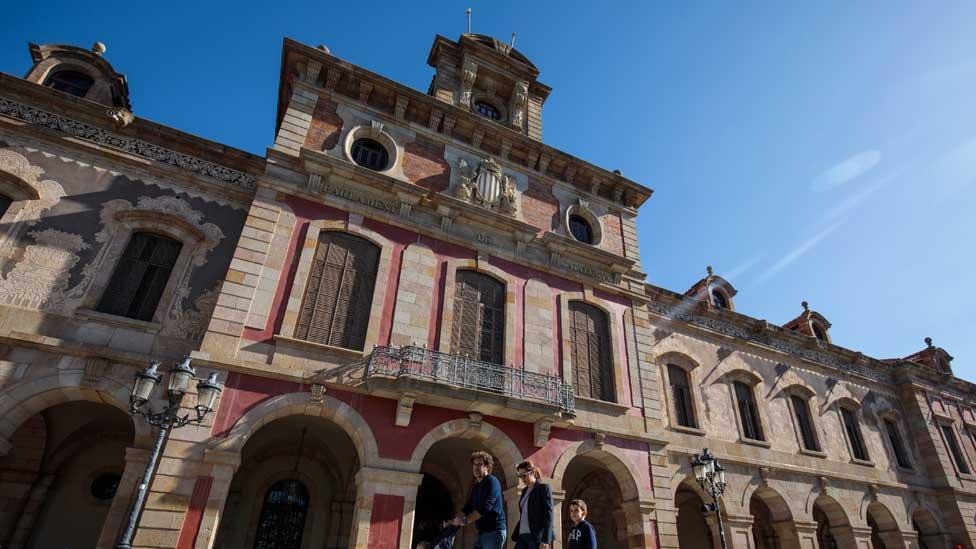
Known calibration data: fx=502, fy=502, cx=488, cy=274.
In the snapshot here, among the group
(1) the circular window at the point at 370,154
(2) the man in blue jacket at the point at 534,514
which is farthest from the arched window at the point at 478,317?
(2) the man in blue jacket at the point at 534,514

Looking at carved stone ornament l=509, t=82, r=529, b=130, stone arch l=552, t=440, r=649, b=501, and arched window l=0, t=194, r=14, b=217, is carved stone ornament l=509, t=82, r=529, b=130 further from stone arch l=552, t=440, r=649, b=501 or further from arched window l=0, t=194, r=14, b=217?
arched window l=0, t=194, r=14, b=217

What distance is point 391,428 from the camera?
10570 mm

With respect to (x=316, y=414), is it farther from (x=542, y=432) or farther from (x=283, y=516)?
(x=542, y=432)

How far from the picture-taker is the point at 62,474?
11.3 meters

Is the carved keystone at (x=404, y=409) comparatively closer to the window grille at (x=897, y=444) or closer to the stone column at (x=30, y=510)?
the stone column at (x=30, y=510)

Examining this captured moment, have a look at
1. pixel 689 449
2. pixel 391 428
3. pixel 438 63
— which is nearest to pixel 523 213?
pixel 438 63

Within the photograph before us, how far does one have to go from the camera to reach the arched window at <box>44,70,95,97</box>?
1262cm

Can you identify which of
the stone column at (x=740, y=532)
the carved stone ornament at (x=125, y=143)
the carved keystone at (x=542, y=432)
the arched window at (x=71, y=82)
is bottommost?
the stone column at (x=740, y=532)

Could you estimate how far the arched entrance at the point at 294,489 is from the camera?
12.1 meters

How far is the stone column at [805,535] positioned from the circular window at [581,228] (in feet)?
35.9

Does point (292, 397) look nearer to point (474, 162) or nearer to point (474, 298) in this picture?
point (474, 298)

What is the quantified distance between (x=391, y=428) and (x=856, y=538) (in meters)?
16.4

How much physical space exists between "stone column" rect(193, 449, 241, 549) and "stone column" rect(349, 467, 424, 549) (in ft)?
7.65


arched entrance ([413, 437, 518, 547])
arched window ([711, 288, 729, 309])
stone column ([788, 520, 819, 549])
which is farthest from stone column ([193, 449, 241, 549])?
arched window ([711, 288, 729, 309])
